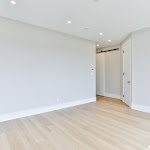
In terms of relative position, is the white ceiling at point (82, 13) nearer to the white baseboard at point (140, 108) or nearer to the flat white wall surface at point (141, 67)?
the flat white wall surface at point (141, 67)

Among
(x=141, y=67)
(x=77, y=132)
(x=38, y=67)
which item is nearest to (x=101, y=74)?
(x=141, y=67)

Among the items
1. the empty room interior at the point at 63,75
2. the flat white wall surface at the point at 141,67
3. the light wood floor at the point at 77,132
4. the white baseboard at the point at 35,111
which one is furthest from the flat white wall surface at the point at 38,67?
the flat white wall surface at the point at 141,67

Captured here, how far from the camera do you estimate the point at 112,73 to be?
549 cm

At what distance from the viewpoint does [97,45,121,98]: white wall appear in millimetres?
5246

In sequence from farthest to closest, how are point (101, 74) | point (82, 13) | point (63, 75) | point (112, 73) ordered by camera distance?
point (101, 74) < point (112, 73) < point (63, 75) < point (82, 13)

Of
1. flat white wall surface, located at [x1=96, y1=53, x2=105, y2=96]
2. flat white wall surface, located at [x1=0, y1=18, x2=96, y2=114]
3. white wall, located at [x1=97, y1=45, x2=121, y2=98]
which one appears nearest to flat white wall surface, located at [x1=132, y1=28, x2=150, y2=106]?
white wall, located at [x1=97, y1=45, x2=121, y2=98]

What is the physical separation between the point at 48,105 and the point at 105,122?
187cm

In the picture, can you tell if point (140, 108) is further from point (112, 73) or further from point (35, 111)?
point (35, 111)

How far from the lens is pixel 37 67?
11.0ft

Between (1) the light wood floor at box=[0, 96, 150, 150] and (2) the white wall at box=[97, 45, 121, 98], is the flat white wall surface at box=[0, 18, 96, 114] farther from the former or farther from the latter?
(2) the white wall at box=[97, 45, 121, 98]

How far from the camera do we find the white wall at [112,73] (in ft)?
17.2

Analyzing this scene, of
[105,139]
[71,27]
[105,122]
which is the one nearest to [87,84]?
[105,122]

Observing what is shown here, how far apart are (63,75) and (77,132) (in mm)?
2102

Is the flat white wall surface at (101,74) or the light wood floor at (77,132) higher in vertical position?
the flat white wall surface at (101,74)
